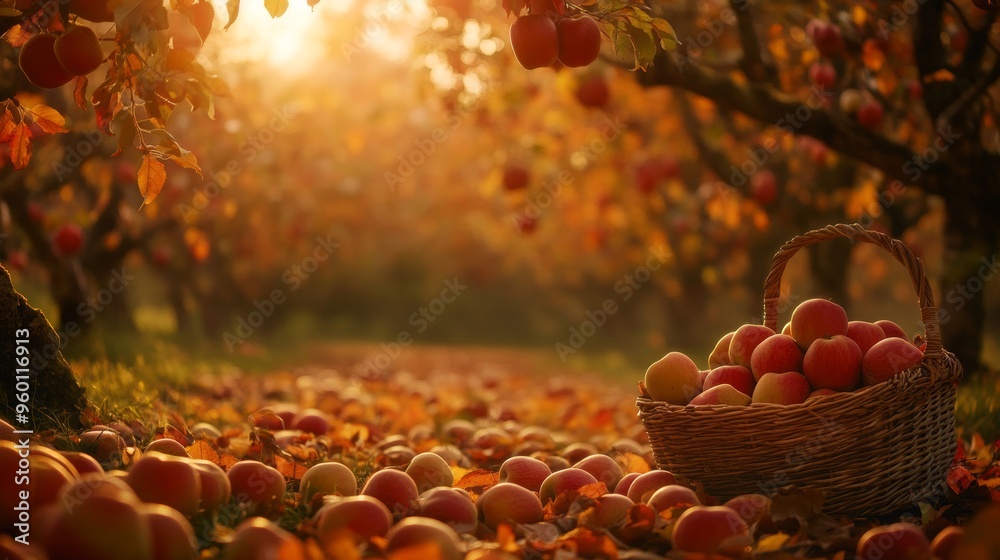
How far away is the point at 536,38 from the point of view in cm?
261

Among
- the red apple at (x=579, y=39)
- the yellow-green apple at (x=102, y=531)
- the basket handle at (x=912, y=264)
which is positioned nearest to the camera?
the yellow-green apple at (x=102, y=531)

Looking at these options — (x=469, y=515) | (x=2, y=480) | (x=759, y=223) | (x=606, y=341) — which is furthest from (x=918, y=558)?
(x=606, y=341)

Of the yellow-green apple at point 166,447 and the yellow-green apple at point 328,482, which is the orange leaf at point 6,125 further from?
the yellow-green apple at point 328,482

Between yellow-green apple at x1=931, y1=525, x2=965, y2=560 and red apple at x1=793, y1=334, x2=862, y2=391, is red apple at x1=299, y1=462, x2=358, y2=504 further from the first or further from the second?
yellow-green apple at x1=931, y1=525, x2=965, y2=560

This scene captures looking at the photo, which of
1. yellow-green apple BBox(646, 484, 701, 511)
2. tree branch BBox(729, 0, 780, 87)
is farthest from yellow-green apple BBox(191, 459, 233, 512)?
tree branch BBox(729, 0, 780, 87)

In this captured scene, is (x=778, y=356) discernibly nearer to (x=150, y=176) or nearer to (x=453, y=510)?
(x=453, y=510)

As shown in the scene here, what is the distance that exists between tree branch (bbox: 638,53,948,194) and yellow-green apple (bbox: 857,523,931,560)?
2834mm

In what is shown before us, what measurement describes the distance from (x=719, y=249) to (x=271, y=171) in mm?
5875

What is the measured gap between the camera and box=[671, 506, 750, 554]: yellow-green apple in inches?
83.0

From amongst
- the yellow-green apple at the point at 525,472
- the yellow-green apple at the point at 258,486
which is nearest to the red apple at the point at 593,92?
the yellow-green apple at the point at 525,472

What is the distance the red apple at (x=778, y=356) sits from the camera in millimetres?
2725

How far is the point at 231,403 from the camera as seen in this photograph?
5055 millimetres

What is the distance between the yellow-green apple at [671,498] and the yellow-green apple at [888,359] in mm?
690

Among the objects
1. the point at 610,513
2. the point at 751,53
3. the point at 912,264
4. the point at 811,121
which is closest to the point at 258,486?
the point at 610,513
